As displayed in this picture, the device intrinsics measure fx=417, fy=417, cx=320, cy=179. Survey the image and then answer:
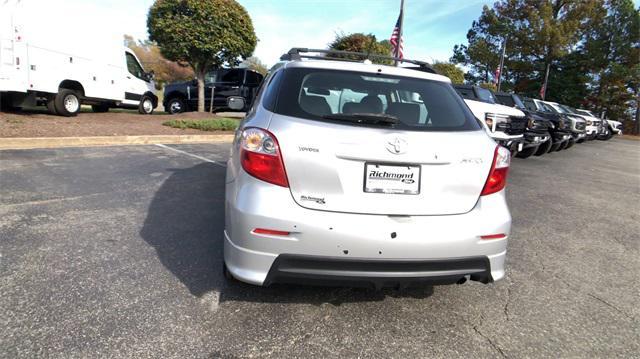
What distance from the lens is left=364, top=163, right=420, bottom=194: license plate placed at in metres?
2.30

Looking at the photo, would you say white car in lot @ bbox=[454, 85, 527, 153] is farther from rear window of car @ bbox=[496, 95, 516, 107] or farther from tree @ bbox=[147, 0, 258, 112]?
tree @ bbox=[147, 0, 258, 112]

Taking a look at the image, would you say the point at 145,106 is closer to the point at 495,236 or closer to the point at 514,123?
the point at 514,123

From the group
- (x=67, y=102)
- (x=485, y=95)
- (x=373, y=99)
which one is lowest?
(x=67, y=102)

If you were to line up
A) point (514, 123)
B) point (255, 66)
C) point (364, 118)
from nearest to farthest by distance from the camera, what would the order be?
1. point (364, 118)
2. point (514, 123)
3. point (255, 66)

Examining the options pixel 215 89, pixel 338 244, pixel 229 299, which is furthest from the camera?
pixel 215 89

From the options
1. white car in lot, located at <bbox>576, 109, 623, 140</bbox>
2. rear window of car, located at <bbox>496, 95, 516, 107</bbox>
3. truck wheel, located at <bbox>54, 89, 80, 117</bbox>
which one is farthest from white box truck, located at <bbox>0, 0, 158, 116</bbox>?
white car in lot, located at <bbox>576, 109, 623, 140</bbox>

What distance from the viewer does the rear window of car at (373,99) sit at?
8.27 ft

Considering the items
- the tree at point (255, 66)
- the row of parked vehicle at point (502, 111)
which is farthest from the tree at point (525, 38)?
the tree at point (255, 66)

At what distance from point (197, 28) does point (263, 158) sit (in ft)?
40.5

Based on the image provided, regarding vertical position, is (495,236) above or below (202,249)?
above

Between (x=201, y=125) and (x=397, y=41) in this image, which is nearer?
(x=201, y=125)

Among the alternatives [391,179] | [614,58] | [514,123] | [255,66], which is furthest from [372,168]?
[255,66]

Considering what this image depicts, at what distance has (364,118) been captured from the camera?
2443mm

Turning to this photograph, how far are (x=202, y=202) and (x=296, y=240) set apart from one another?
303cm
